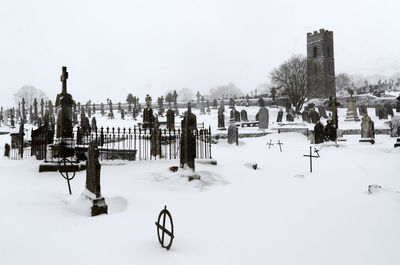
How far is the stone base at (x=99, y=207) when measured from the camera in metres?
5.88

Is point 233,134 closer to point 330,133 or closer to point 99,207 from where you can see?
point 330,133

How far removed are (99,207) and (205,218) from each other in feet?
6.95

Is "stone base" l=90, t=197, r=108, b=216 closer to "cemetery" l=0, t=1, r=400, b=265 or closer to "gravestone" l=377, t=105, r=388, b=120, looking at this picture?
"cemetery" l=0, t=1, r=400, b=265

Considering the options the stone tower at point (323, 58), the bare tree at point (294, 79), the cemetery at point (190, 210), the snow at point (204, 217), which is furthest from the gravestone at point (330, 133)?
the stone tower at point (323, 58)

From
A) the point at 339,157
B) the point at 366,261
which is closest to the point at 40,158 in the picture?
the point at 366,261

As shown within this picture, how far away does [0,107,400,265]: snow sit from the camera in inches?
172

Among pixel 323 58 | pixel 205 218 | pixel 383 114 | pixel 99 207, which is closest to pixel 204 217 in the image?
pixel 205 218

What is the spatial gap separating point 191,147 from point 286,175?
4.07 metres

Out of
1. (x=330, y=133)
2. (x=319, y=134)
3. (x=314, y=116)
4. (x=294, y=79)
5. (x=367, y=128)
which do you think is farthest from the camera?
(x=294, y=79)

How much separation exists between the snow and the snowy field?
0.7 inches

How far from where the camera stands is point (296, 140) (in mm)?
21719

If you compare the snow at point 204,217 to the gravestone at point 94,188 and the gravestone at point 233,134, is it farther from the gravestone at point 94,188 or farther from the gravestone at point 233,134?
the gravestone at point 233,134

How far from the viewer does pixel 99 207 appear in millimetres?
5961

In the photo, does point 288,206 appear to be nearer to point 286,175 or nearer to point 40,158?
point 286,175
